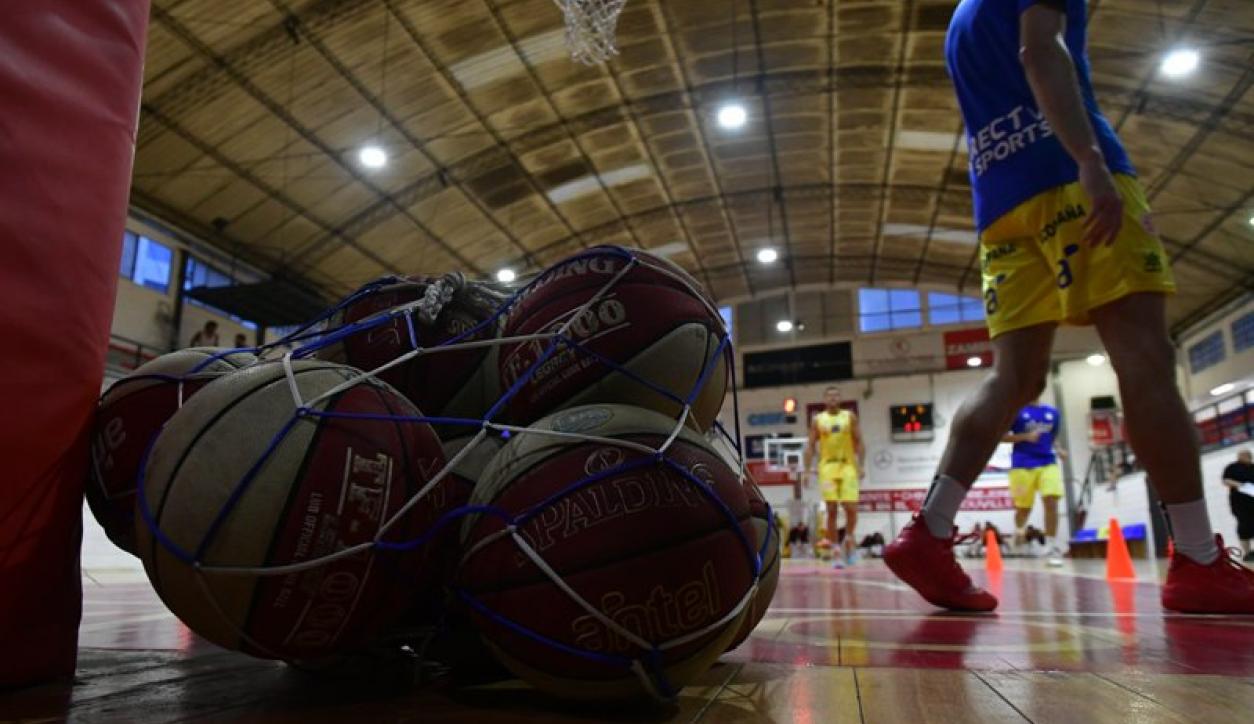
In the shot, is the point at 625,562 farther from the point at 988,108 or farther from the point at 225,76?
the point at 225,76

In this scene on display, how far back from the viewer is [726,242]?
18750 mm

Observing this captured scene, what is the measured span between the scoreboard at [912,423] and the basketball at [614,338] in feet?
64.9

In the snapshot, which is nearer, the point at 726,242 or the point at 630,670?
the point at 630,670

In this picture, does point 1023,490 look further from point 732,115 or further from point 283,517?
point 283,517

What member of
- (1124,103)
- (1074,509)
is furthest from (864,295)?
(1124,103)

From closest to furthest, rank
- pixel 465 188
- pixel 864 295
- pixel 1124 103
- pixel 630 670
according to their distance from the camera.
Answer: pixel 630 670 → pixel 1124 103 → pixel 465 188 → pixel 864 295

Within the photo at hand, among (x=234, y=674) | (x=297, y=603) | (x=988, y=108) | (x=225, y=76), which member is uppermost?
(x=225, y=76)

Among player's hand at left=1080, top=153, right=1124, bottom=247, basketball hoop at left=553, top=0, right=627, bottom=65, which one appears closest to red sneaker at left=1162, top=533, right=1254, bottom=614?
player's hand at left=1080, top=153, right=1124, bottom=247

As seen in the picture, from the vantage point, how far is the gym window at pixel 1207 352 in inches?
643

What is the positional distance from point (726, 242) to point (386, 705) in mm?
18140

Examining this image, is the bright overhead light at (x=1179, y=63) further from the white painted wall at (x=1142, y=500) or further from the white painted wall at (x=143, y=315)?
the white painted wall at (x=143, y=315)

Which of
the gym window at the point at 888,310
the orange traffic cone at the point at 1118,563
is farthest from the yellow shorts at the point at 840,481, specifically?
the gym window at the point at 888,310

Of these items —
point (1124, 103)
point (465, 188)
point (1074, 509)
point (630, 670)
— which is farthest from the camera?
point (1074, 509)

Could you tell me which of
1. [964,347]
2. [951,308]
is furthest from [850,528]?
[951,308]
